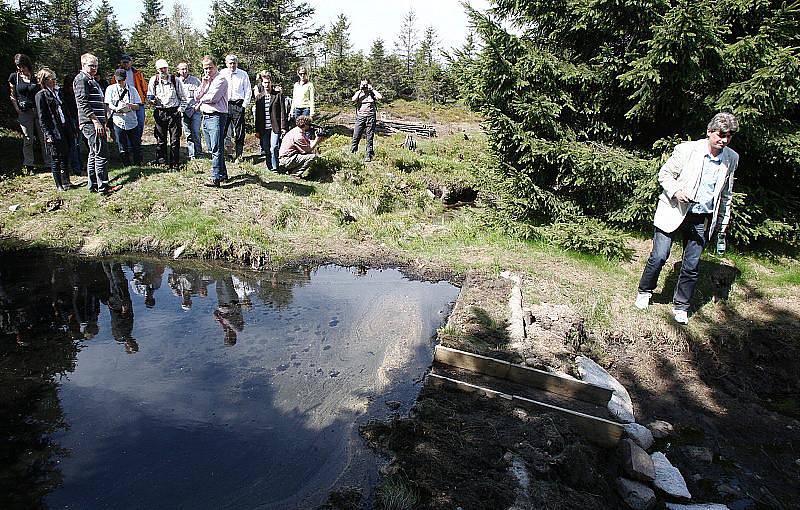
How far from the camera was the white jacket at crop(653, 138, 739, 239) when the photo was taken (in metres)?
5.42

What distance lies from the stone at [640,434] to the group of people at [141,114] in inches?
296

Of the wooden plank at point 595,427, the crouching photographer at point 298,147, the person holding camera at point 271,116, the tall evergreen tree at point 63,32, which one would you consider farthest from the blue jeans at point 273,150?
the tall evergreen tree at point 63,32

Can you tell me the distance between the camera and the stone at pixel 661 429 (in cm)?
439

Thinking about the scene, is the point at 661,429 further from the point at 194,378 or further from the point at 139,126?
the point at 139,126

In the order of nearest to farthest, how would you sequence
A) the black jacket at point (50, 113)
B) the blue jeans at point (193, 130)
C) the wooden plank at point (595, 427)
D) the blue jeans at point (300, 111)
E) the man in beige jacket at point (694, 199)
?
the wooden plank at point (595, 427) → the man in beige jacket at point (694, 199) → the black jacket at point (50, 113) → the blue jeans at point (193, 130) → the blue jeans at point (300, 111)

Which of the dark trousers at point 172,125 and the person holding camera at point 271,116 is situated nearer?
the dark trousers at point 172,125

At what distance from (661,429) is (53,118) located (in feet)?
34.0

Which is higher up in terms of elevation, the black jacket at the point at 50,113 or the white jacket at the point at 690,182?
the black jacket at the point at 50,113

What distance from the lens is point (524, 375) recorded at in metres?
4.45

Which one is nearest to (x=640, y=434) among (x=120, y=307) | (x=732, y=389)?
(x=732, y=389)

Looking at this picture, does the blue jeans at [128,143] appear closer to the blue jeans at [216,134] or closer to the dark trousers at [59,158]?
the dark trousers at [59,158]

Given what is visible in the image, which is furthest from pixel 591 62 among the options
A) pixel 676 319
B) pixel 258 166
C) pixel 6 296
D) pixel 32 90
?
pixel 32 90

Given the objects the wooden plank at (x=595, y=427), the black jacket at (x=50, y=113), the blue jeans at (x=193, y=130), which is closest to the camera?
the wooden plank at (x=595, y=427)

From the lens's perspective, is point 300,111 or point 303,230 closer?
point 303,230
